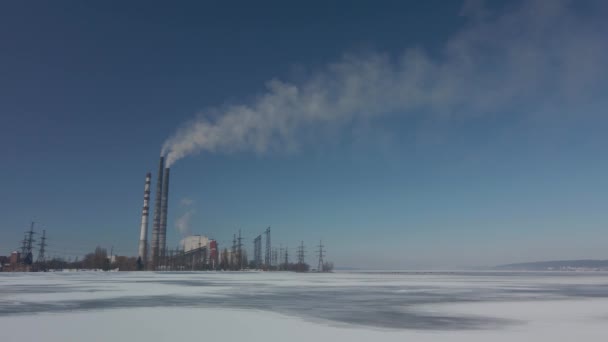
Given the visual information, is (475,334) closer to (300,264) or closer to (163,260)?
(163,260)

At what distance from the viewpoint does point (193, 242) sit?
4109 inches

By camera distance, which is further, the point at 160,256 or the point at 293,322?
the point at 160,256

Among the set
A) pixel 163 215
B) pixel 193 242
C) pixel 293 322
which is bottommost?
pixel 293 322

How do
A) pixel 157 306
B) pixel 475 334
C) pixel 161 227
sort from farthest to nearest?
pixel 161 227, pixel 157 306, pixel 475 334

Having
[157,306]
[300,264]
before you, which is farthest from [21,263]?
[157,306]

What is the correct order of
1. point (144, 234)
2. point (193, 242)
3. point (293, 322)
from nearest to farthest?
point (293, 322)
point (144, 234)
point (193, 242)

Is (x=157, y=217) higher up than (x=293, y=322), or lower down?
higher up

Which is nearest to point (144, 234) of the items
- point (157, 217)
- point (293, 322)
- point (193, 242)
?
point (157, 217)

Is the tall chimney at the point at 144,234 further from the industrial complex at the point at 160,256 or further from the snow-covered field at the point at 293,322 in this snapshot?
the snow-covered field at the point at 293,322

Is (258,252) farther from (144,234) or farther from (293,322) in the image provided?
(293,322)

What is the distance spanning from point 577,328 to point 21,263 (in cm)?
9023

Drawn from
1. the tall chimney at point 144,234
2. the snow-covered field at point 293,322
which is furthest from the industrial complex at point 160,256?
the snow-covered field at point 293,322

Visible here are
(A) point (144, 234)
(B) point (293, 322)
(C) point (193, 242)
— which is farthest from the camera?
(C) point (193, 242)

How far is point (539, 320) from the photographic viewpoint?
11.0 metres
